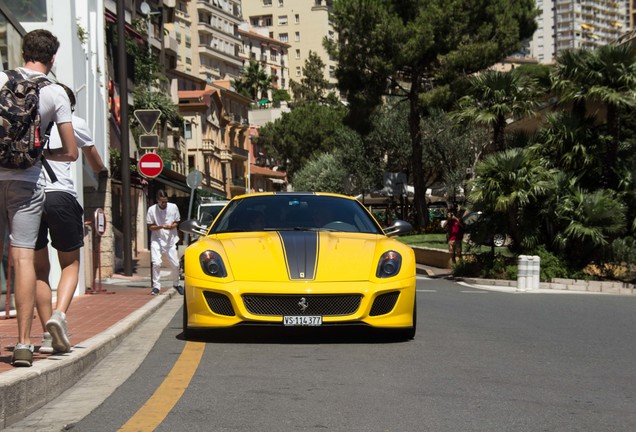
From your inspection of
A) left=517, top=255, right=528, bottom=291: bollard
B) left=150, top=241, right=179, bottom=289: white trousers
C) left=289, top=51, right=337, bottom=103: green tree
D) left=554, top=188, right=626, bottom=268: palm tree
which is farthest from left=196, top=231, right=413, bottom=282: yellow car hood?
left=289, top=51, right=337, bottom=103: green tree

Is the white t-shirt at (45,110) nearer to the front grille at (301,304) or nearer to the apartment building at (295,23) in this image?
the front grille at (301,304)

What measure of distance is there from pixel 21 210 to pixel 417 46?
42838 mm

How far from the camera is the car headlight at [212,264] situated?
9.71 meters

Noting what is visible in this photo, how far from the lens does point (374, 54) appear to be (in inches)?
1970

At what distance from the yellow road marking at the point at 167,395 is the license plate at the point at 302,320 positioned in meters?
0.74

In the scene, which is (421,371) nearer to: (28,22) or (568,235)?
(28,22)

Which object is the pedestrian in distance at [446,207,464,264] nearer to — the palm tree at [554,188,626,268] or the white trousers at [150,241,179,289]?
the palm tree at [554,188,626,268]

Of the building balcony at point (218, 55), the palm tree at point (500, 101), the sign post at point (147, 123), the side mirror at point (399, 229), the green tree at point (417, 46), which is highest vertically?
the building balcony at point (218, 55)

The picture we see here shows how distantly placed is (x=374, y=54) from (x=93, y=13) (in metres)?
24.0

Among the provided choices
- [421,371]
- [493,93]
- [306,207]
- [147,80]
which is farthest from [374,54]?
[421,371]

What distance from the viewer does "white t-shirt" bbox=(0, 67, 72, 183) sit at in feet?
22.8

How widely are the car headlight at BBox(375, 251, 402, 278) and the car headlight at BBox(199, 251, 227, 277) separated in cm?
133

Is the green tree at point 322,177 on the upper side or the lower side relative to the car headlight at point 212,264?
upper

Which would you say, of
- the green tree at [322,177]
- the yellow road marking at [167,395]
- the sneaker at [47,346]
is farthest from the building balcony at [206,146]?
the sneaker at [47,346]
